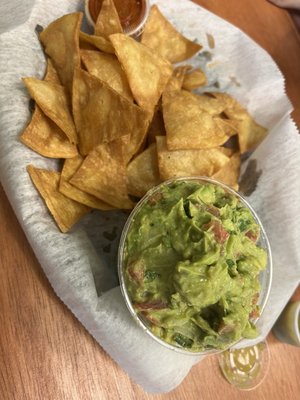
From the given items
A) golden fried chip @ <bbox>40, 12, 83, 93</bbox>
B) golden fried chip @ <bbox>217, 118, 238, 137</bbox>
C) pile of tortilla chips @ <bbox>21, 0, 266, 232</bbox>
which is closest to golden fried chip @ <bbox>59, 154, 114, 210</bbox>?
pile of tortilla chips @ <bbox>21, 0, 266, 232</bbox>

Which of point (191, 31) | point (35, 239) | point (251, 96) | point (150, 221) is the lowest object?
point (35, 239)

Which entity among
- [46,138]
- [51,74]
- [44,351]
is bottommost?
[44,351]

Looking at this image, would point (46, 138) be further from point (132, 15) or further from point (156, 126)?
point (132, 15)

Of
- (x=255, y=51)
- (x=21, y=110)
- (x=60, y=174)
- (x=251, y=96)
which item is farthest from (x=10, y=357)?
(x=255, y=51)

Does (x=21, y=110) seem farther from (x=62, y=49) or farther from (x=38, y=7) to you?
(x=38, y=7)

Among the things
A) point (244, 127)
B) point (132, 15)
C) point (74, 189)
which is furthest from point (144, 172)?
point (132, 15)

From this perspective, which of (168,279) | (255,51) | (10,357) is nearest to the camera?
(168,279)

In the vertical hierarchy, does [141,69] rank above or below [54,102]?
above
